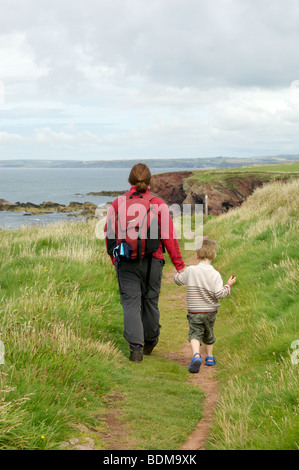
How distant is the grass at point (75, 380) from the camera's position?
3846 millimetres

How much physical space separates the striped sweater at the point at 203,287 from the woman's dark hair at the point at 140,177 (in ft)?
A: 4.10

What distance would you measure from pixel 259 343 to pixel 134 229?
7.02 ft

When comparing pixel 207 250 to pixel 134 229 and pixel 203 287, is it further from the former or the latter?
pixel 134 229

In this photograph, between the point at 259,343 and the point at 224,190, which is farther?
Result: the point at 224,190

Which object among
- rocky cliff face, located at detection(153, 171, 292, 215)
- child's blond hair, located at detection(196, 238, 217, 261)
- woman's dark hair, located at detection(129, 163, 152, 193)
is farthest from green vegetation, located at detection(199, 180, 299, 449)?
rocky cliff face, located at detection(153, 171, 292, 215)

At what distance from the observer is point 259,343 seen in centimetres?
597

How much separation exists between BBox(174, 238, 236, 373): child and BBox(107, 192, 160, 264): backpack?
2.25 feet

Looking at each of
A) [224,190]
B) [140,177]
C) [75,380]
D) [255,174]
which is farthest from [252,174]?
[75,380]

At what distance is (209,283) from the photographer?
622 centimetres

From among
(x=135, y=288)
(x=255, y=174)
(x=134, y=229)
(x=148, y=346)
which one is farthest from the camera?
(x=255, y=174)

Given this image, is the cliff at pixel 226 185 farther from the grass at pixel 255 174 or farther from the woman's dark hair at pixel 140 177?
the woman's dark hair at pixel 140 177

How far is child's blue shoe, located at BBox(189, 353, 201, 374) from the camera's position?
6.02m

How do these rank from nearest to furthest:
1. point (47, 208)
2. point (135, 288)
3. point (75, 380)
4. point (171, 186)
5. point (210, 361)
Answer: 1. point (75, 380)
2. point (135, 288)
3. point (210, 361)
4. point (171, 186)
5. point (47, 208)
